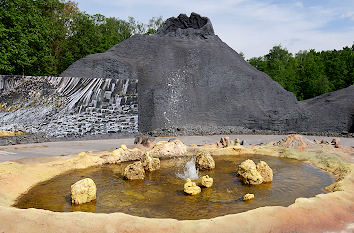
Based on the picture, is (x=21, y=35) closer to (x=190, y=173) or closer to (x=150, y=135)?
(x=150, y=135)

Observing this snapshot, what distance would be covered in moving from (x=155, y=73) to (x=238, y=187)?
1537cm

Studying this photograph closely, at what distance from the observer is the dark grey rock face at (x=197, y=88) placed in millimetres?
20516

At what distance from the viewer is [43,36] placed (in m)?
25.8

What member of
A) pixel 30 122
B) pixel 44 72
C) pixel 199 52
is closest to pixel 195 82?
pixel 199 52

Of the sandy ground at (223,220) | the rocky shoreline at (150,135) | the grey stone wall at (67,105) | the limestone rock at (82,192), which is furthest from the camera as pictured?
the grey stone wall at (67,105)

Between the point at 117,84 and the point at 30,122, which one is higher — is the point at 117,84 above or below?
above

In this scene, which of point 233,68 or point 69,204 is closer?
point 69,204

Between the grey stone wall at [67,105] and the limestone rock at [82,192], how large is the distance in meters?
10.8

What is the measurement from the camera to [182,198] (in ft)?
21.1

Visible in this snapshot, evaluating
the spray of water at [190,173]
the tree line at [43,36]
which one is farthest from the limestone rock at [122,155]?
the tree line at [43,36]

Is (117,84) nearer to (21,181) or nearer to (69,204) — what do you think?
(21,181)

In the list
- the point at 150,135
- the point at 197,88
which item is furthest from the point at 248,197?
the point at 197,88

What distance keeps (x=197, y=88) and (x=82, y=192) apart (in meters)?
16.8

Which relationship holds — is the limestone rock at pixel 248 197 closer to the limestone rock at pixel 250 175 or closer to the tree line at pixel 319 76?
the limestone rock at pixel 250 175
